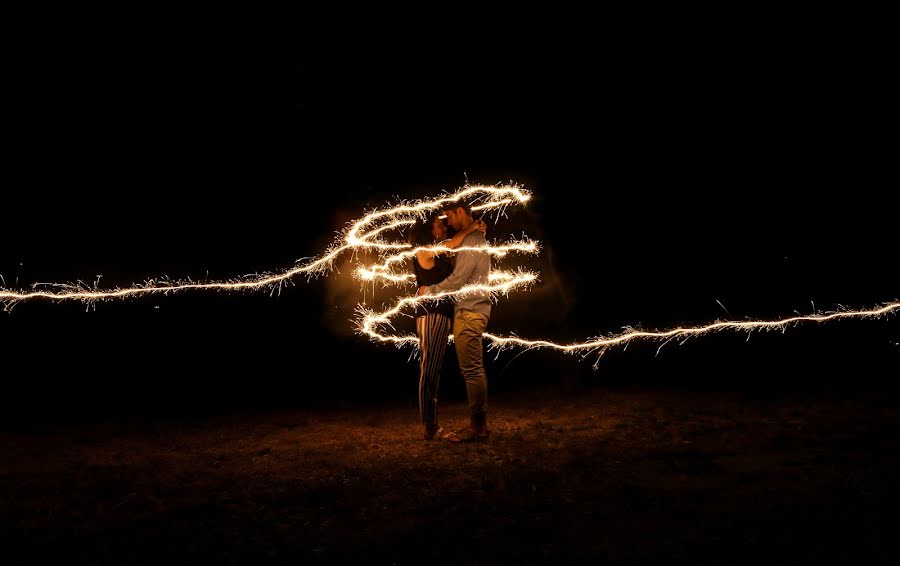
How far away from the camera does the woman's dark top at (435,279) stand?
4696 mm

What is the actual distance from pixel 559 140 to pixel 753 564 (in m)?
5.77

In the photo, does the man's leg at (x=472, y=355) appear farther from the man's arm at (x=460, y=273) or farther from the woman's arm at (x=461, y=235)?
the woman's arm at (x=461, y=235)

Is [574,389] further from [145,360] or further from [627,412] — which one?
[145,360]

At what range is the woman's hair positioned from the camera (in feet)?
16.2

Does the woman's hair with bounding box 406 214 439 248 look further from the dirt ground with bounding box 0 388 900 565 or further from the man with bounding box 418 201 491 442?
the dirt ground with bounding box 0 388 900 565

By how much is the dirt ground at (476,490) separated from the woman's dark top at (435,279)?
0.89m

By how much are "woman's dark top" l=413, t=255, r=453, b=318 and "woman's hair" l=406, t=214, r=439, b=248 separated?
0.52ft

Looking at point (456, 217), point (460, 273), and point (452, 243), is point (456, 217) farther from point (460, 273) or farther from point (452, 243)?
point (460, 273)

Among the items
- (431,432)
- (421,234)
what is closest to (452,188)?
(421,234)

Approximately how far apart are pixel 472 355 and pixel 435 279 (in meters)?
0.58

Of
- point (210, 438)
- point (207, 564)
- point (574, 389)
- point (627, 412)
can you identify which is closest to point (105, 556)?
point (207, 564)

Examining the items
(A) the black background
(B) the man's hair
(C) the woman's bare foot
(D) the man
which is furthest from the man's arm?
(A) the black background

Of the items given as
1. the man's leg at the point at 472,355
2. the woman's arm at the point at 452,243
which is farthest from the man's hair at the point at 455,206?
the man's leg at the point at 472,355

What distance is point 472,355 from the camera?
4.69 meters
